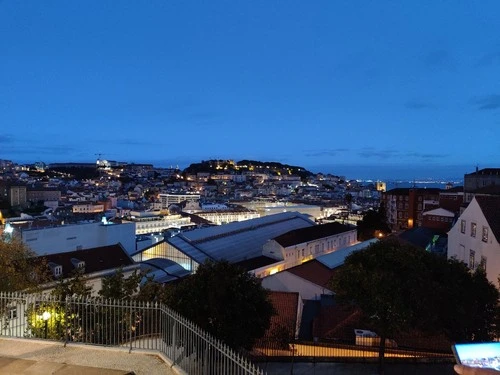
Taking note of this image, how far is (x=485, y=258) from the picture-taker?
19.8 m

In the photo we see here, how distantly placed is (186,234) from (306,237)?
36.9 ft

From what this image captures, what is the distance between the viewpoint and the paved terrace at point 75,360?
8.73 m

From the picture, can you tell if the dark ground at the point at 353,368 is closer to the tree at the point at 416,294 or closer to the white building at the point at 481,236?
the tree at the point at 416,294

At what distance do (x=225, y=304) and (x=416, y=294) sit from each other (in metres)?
5.35

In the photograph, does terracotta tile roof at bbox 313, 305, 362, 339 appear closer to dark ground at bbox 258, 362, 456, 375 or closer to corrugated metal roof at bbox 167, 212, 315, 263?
dark ground at bbox 258, 362, 456, 375

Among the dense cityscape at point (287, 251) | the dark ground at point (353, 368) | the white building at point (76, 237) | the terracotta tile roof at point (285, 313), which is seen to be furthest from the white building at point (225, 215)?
the dark ground at point (353, 368)

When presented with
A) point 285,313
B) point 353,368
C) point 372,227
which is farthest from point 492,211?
point 372,227

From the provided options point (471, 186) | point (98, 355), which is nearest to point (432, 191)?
point (471, 186)

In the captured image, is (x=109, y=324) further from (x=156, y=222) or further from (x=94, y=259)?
(x=156, y=222)

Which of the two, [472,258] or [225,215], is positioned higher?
[472,258]

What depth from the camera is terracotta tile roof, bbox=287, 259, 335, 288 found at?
27438 millimetres

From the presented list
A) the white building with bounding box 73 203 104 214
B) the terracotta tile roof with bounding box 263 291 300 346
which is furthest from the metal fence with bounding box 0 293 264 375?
the white building with bounding box 73 203 104 214

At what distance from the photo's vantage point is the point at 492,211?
2011cm

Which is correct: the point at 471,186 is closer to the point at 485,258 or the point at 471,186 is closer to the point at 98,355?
the point at 485,258
